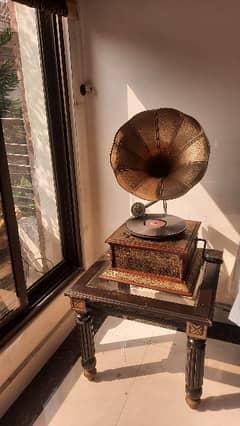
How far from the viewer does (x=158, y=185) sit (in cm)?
128

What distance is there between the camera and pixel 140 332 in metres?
1.77

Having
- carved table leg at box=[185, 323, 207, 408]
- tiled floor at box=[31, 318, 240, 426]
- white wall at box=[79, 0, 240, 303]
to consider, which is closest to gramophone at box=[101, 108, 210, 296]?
carved table leg at box=[185, 323, 207, 408]

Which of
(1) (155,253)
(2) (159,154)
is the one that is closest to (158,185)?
(2) (159,154)

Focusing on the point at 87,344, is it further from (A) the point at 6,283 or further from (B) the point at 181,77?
(B) the point at 181,77

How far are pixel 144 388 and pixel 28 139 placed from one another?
4.09ft

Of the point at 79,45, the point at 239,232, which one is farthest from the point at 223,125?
the point at 79,45

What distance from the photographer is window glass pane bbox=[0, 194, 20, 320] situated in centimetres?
136

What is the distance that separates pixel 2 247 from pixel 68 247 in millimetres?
531

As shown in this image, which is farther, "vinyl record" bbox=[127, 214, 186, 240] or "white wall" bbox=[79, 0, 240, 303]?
"white wall" bbox=[79, 0, 240, 303]

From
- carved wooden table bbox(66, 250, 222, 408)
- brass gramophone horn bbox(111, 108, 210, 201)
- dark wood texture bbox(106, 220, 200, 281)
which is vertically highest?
brass gramophone horn bbox(111, 108, 210, 201)

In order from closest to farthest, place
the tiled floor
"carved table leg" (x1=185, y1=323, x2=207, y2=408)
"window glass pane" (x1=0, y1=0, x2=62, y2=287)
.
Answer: "carved table leg" (x1=185, y1=323, x2=207, y2=408) < the tiled floor < "window glass pane" (x1=0, y1=0, x2=62, y2=287)

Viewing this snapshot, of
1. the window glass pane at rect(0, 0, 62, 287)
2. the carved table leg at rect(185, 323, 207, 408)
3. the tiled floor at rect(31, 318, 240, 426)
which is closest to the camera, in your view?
the carved table leg at rect(185, 323, 207, 408)

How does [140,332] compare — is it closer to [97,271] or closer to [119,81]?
[97,271]

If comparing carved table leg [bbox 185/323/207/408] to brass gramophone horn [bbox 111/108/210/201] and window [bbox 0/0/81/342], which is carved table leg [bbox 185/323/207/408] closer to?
brass gramophone horn [bbox 111/108/210/201]
